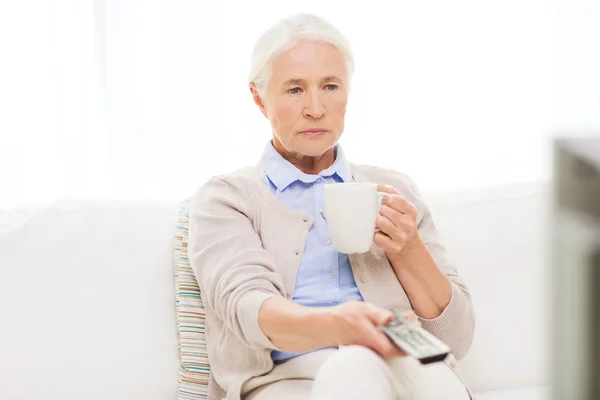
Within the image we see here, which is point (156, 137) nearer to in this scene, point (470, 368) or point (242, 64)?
point (242, 64)

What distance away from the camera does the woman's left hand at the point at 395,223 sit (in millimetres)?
1504

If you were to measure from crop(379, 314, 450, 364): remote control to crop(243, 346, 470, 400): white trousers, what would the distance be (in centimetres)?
7

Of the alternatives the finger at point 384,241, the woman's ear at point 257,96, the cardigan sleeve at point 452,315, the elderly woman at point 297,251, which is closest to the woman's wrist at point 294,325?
the elderly woman at point 297,251

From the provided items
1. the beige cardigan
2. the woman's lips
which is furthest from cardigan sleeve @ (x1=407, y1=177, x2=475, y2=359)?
the woman's lips

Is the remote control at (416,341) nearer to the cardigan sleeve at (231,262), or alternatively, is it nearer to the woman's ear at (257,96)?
the cardigan sleeve at (231,262)

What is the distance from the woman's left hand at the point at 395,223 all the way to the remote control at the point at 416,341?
31cm

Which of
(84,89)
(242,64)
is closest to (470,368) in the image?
(242,64)

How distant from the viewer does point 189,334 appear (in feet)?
5.50

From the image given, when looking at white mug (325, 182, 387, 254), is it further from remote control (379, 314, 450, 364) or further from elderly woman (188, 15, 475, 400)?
remote control (379, 314, 450, 364)

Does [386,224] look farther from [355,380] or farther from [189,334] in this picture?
[189,334]

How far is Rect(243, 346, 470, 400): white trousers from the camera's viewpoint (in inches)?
46.4

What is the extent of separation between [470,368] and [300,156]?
25.7 inches

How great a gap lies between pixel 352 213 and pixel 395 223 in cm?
14

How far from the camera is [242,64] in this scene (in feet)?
7.80
